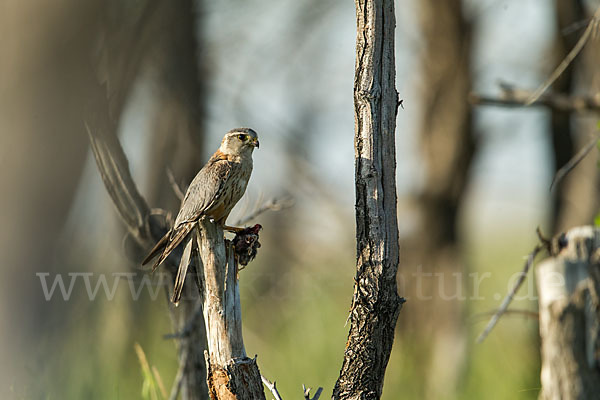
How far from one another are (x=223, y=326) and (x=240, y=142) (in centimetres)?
120

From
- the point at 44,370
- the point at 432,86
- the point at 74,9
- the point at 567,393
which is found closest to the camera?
the point at 567,393

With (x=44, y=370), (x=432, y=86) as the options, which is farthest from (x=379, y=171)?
(x=432, y=86)

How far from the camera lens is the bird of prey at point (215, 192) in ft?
10.0

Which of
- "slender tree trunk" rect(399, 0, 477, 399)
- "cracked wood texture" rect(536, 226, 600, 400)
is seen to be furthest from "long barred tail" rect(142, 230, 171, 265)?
"slender tree trunk" rect(399, 0, 477, 399)

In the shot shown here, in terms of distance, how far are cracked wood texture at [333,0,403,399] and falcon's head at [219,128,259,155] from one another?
1077 mm

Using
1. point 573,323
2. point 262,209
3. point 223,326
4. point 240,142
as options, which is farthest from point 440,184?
point 223,326

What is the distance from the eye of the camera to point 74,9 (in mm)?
3254

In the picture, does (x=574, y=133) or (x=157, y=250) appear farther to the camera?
(x=574, y=133)

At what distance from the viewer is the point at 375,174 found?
2.61m

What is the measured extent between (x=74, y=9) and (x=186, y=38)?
143 inches

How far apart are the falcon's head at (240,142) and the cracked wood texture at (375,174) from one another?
1077mm

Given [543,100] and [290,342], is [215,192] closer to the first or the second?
[543,100]

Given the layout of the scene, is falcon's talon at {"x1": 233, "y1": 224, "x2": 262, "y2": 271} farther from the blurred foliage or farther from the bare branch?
the bare branch

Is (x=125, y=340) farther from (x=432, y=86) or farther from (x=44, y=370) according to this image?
(x=432, y=86)
